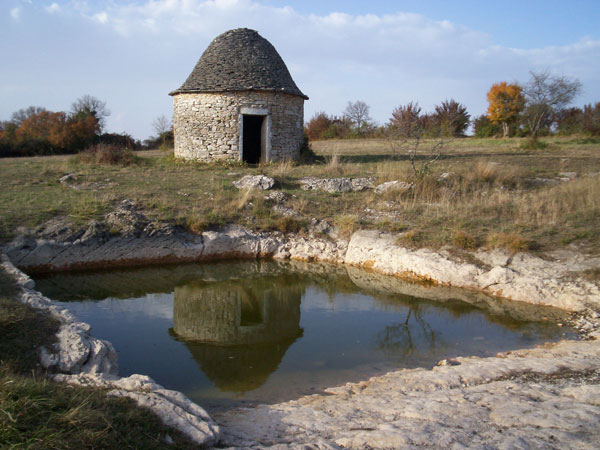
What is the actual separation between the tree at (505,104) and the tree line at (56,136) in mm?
28684

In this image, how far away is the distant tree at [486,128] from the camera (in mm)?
37781

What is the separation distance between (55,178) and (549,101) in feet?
108

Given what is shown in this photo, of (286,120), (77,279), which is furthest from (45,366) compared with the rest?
(286,120)

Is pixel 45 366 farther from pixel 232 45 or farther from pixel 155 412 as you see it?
pixel 232 45

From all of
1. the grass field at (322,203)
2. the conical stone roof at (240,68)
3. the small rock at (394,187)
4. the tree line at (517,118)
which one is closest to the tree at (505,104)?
the tree line at (517,118)

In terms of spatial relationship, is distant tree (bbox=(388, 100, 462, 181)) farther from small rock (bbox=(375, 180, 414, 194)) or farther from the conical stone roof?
the conical stone roof

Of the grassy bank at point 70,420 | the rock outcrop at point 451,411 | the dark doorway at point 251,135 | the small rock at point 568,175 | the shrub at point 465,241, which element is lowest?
the rock outcrop at point 451,411

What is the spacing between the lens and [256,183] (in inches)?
520

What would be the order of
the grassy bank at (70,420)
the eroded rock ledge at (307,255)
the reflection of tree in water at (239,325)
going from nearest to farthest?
the grassy bank at (70,420), the reflection of tree in water at (239,325), the eroded rock ledge at (307,255)

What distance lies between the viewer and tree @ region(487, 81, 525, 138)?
36750 millimetres

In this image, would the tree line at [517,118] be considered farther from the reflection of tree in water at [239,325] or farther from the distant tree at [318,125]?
the reflection of tree in water at [239,325]

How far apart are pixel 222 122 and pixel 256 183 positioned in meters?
4.61

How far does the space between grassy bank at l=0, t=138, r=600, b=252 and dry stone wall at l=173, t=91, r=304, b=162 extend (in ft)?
4.10

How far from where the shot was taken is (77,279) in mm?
9070
